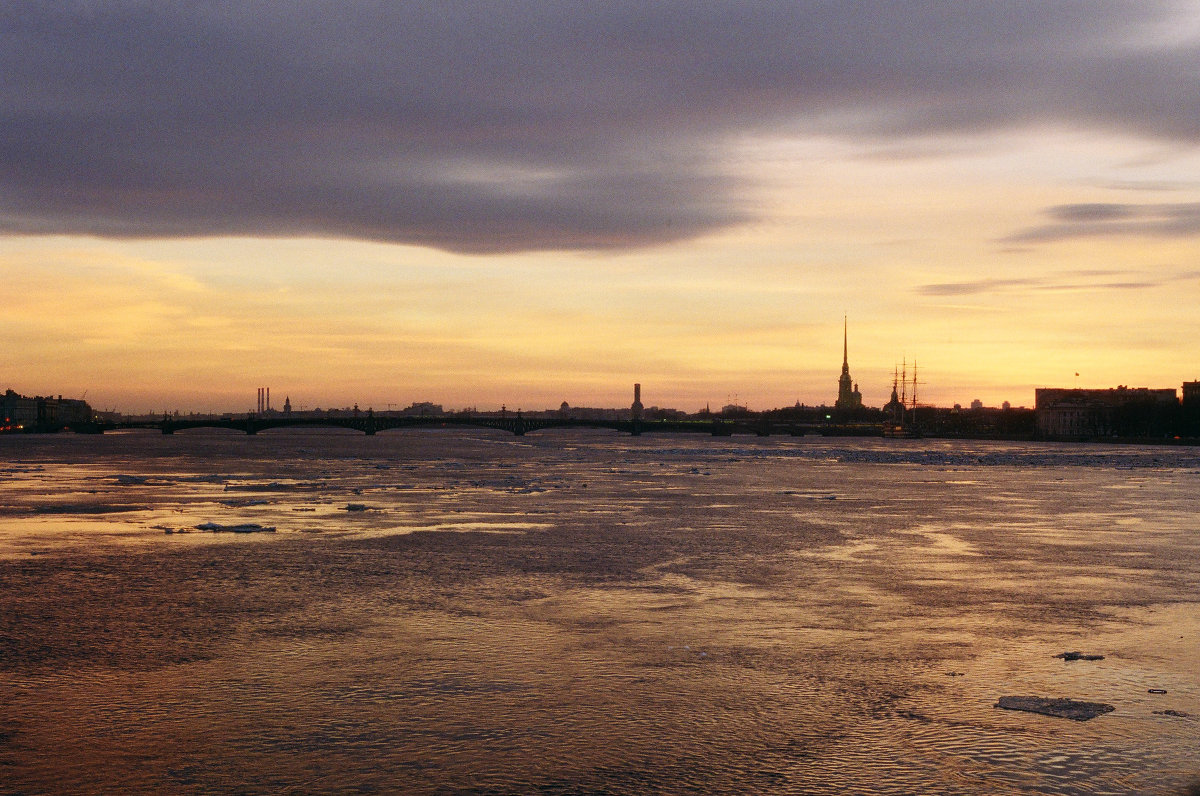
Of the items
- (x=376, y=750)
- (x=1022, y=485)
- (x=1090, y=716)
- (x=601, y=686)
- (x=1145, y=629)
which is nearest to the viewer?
(x=376, y=750)

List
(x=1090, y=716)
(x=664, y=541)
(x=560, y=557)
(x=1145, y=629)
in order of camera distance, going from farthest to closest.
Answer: (x=664, y=541) < (x=560, y=557) < (x=1145, y=629) < (x=1090, y=716)

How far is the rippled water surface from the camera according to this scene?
9.27 meters

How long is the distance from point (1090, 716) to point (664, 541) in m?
15.2

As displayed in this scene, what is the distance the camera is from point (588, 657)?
1312 cm

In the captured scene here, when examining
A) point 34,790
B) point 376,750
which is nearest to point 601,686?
point 376,750

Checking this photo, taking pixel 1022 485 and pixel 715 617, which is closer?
pixel 715 617

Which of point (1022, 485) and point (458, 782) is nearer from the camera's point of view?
point (458, 782)

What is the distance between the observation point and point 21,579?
18844mm

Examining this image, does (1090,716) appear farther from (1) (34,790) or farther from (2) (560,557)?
(2) (560,557)

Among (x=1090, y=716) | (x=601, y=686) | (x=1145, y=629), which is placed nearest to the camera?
(x=1090, y=716)

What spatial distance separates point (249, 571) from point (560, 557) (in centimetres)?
608

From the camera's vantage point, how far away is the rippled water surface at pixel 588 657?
927cm

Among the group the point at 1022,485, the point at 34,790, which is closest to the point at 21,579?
the point at 34,790

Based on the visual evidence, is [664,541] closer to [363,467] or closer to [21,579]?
[21,579]
